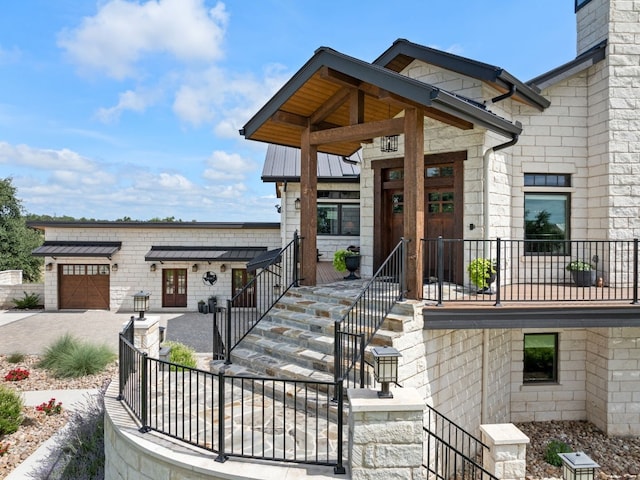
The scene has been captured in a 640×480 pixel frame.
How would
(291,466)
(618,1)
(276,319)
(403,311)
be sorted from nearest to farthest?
(291,466) → (403,311) → (276,319) → (618,1)

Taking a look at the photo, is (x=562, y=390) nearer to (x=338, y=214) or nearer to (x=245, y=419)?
(x=245, y=419)

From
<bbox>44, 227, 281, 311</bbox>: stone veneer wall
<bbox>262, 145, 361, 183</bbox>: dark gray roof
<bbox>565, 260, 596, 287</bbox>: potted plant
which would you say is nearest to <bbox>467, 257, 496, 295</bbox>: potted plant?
<bbox>565, 260, 596, 287</bbox>: potted plant

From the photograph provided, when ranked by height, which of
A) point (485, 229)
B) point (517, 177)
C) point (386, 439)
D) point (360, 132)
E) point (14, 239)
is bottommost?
point (386, 439)

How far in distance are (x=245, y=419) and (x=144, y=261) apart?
13549 mm

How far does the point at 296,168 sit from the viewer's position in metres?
14.2

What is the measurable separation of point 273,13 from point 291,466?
8725 millimetres

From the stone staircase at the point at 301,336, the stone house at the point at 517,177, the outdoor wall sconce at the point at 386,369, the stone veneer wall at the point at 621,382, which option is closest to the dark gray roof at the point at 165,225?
the stone house at the point at 517,177

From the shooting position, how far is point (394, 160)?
27.9 ft

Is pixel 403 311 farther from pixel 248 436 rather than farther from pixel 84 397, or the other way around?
pixel 84 397

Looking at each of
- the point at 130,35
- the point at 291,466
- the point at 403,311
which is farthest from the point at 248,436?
the point at 130,35

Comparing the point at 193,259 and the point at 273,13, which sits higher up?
the point at 273,13

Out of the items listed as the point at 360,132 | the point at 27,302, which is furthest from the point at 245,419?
the point at 27,302

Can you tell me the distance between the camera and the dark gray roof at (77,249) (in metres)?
15.7

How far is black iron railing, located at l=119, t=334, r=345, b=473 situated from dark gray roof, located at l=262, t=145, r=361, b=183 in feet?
29.7
